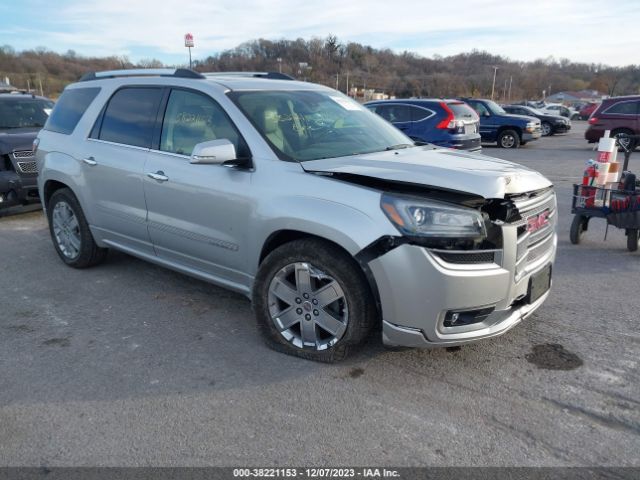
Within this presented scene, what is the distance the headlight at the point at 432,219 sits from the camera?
114 inches

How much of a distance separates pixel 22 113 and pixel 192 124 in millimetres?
6434

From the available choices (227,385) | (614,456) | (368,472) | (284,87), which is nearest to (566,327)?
(614,456)

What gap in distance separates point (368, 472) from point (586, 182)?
486 cm

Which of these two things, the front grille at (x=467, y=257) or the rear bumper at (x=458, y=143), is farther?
the rear bumper at (x=458, y=143)

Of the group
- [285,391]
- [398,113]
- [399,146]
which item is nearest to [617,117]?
[398,113]

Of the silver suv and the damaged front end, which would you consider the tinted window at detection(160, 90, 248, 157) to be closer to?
the silver suv

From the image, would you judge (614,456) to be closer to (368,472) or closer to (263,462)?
(368,472)

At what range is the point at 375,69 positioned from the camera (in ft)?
265

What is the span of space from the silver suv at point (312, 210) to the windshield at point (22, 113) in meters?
4.70

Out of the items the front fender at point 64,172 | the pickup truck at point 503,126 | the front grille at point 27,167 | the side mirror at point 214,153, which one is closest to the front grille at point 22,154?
the front grille at point 27,167

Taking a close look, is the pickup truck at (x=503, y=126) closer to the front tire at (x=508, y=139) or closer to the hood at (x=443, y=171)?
the front tire at (x=508, y=139)

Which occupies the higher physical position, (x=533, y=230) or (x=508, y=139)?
(x=533, y=230)

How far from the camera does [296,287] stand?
3.42 m

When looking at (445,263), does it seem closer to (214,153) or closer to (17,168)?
(214,153)
